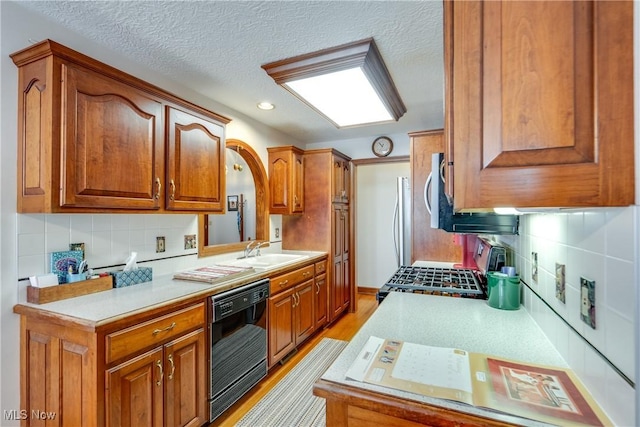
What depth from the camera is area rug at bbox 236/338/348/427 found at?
6.50 ft

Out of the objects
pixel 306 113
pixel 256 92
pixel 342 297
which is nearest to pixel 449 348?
pixel 256 92

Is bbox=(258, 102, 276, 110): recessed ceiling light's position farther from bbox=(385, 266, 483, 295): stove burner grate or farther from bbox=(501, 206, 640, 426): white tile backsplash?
bbox=(501, 206, 640, 426): white tile backsplash

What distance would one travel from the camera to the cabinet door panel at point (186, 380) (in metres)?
1.62

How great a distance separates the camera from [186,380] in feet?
5.63

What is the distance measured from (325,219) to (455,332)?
2.43m

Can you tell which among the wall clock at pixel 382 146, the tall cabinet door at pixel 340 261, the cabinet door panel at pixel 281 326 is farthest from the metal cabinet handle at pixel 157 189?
the wall clock at pixel 382 146

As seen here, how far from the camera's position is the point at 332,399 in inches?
33.5

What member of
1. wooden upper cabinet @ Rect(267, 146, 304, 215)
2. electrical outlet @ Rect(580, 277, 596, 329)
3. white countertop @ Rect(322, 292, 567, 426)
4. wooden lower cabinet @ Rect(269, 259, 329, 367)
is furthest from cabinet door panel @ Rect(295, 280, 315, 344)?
electrical outlet @ Rect(580, 277, 596, 329)

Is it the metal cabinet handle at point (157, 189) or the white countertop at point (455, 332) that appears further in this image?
the metal cabinet handle at point (157, 189)

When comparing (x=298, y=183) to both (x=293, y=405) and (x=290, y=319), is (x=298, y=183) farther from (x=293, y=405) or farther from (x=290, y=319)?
(x=293, y=405)

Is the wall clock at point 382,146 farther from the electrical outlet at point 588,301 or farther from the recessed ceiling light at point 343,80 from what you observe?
the electrical outlet at point 588,301

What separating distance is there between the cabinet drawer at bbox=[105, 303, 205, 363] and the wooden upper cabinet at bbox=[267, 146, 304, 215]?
1.75 meters

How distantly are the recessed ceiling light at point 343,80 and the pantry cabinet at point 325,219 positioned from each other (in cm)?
89

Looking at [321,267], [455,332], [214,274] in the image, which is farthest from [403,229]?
[455,332]
